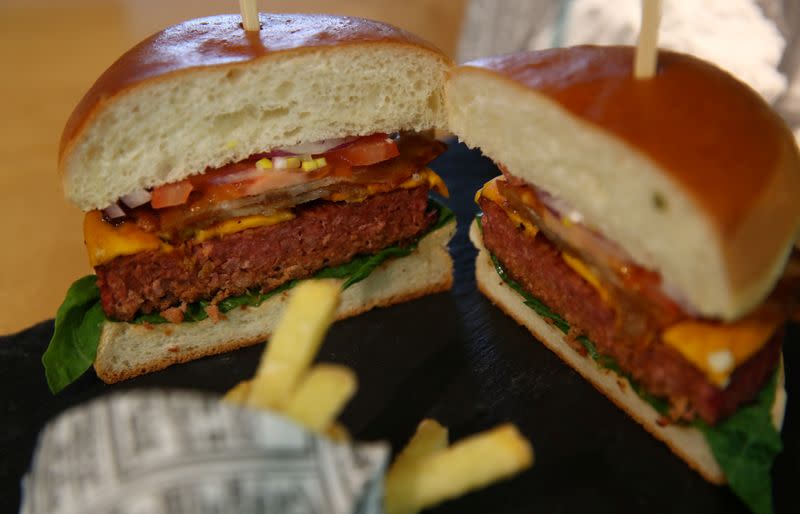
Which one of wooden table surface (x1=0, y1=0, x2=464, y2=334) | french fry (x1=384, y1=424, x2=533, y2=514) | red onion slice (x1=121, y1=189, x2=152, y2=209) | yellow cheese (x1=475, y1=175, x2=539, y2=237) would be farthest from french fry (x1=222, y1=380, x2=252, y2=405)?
wooden table surface (x1=0, y1=0, x2=464, y2=334)

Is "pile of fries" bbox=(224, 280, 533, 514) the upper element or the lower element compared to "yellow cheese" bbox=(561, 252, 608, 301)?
upper

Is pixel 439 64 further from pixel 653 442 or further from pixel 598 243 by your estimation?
pixel 653 442

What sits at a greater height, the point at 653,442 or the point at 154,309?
the point at 154,309

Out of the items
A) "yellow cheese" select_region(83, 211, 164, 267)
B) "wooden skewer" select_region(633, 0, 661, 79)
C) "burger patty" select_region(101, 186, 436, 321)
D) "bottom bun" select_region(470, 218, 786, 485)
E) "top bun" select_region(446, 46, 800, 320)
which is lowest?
"bottom bun" select_region(470, 218, 786, 485)

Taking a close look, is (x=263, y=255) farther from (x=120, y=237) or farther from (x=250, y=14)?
(x=250, y=14)

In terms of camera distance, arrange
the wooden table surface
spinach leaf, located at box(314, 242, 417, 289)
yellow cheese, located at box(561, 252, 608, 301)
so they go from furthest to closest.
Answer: the wooden table surface < spinach leaf, located at box(314, 242, 417, 289) < yellow cheese, located at box(561, 252, 608, 301)

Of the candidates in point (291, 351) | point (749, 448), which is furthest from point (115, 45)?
point (749, 448)

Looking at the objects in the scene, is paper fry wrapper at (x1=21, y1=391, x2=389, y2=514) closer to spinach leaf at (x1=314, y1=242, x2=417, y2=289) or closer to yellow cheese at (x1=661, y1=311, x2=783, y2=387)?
yellow cheese at (x1=661, y1=311, x2=783, y2=387)

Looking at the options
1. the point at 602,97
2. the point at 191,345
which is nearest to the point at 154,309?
the point at 191,345

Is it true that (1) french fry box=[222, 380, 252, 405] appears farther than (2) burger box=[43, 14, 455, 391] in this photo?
No
